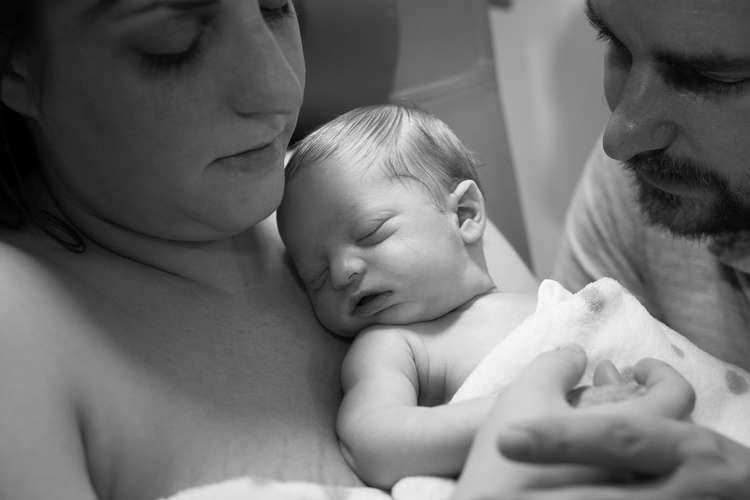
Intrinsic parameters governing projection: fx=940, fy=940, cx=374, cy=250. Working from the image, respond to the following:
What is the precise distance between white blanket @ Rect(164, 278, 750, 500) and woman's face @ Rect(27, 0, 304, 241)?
313mm

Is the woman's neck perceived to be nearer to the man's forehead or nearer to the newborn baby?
the newborn baby

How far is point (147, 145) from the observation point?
969 mm

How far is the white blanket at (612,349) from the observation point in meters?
1.04

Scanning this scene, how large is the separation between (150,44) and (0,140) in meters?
0.25

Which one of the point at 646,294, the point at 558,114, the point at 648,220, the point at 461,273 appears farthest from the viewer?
the point at 558,114

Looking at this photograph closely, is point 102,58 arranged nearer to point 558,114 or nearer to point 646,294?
point 646,294

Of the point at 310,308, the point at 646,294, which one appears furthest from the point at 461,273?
the point at 646,294

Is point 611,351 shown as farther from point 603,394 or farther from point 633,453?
point 633,453

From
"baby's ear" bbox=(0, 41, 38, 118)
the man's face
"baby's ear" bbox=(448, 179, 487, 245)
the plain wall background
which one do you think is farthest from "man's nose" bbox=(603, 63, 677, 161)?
the plain wall background

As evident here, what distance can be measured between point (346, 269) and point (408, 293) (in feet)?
0.27

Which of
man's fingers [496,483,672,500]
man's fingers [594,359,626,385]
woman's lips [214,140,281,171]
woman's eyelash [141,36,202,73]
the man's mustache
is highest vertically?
woman's eyelash [141,36,202,73]

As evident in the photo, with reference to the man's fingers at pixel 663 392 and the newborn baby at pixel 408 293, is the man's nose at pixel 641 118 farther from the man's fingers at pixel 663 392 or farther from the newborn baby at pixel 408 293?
the man's fingers at pixel 663 392

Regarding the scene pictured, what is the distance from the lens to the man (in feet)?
2.43

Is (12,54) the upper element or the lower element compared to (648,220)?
upper
